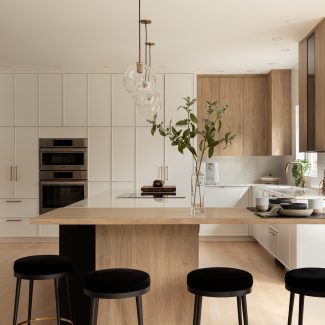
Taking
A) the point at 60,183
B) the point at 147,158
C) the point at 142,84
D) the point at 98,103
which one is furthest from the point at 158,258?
the point at 98,103

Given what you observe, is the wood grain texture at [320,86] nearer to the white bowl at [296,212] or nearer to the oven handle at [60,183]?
the white bowl at [296,212]

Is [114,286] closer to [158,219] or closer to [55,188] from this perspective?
[158,219]

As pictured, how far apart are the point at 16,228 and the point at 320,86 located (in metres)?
4.72

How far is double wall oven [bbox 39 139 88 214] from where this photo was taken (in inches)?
299

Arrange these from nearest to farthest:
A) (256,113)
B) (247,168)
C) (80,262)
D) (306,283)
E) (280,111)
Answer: (306,283)
(80,262)
(280,111)
(256,113)
(247,168)

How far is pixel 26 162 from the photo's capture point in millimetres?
7613

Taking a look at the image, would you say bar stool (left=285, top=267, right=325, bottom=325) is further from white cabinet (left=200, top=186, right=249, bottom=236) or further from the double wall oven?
the double wall oven

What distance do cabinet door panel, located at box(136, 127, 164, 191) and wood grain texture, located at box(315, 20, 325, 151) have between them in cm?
287

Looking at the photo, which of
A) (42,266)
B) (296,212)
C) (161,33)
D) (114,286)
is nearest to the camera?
(114,286)

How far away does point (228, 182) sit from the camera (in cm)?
839

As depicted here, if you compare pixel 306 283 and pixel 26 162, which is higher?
pixel 26 162

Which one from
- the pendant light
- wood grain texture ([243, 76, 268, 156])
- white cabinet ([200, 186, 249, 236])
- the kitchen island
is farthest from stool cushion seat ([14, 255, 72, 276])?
wood grain texture ([243, 76, 268, 156])

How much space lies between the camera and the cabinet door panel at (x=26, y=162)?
7.61 m

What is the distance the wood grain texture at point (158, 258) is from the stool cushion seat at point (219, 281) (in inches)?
18.3
